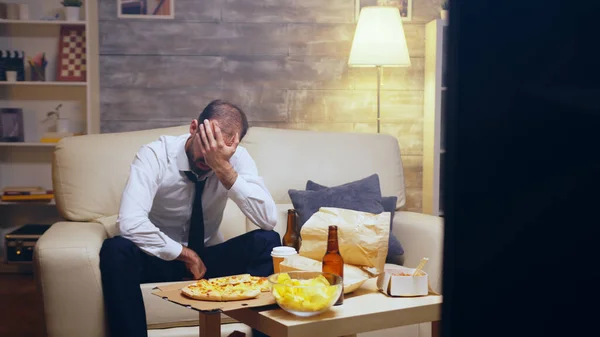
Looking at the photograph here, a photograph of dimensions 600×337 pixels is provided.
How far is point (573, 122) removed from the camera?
0.22 m

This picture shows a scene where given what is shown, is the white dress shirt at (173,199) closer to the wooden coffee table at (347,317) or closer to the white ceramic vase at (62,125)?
the wooden coffee table at (347,317)

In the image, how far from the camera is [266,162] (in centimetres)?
285

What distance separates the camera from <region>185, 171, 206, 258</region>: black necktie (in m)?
2.50

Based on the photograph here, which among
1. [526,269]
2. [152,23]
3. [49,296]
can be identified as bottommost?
[49,296]

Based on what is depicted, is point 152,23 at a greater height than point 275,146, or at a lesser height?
greater

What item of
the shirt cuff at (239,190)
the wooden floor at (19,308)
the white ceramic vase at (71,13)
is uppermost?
the white ceramic vase at (71,13)

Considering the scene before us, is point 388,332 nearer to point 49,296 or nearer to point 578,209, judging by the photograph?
point 49,296

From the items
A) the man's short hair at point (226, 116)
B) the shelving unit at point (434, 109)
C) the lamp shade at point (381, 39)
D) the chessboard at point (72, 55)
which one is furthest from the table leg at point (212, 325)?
the chessboard at point (72, 55)

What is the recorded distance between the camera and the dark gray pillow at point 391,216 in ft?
8.57

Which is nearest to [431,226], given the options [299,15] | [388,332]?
[388,332]

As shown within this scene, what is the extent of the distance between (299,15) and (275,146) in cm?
157

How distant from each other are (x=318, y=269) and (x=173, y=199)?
0.82 metres

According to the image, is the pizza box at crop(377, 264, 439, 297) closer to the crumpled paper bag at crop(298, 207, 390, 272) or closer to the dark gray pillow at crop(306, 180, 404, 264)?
the crumpled paper bag at crop(298, 207, 390, 272)

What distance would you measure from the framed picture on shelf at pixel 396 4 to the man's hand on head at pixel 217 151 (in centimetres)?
201
